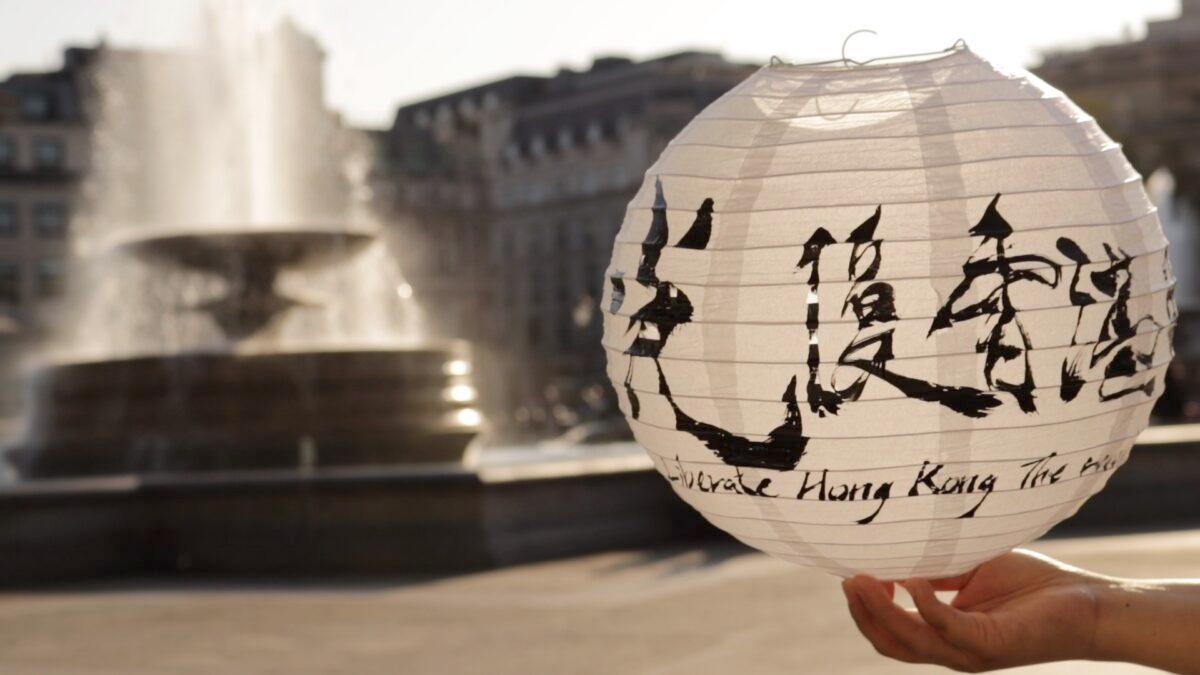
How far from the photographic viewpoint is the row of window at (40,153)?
8306 cm

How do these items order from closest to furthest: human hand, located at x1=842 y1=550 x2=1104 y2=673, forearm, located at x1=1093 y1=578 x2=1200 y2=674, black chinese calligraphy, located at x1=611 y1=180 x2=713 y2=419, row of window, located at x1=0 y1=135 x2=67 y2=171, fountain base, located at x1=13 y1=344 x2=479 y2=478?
black chinese calligraphy, located at x1=611 y1=180 x2=713 y2=419, human hand, located at x1=842 y1=550 x2=1104 y2=673, forearm, located at x1=1093 y1=578 x2=1200 y2=674, fountain base, located at x1=13 y1=344 x2=479 y2=478, row of window, located at x1=0 y1=135 x2=67 y2=171

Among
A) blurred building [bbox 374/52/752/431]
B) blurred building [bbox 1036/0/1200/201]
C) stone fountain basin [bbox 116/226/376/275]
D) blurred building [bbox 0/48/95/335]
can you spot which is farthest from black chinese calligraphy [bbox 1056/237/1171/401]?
blurred building [bbox 374/52/752/431]

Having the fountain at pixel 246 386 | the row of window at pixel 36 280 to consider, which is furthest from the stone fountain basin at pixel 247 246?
the row of window at pixel 36 280

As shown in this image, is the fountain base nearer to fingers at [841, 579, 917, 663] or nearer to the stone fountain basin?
the stone fountain basin

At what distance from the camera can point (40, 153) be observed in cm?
8375

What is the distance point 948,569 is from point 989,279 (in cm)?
58

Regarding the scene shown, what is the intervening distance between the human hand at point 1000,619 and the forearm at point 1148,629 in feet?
0.07

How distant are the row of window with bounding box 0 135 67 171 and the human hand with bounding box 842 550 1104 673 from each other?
8412cm

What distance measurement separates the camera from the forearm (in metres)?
3.01

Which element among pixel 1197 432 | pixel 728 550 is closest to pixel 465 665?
pixel 728 550

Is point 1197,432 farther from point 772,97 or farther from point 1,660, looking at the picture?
point 772,97

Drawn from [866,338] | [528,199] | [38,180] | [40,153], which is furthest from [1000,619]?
A: [528,199]

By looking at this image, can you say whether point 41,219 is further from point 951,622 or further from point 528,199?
point 951,622

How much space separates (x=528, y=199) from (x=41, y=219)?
28591 mm
